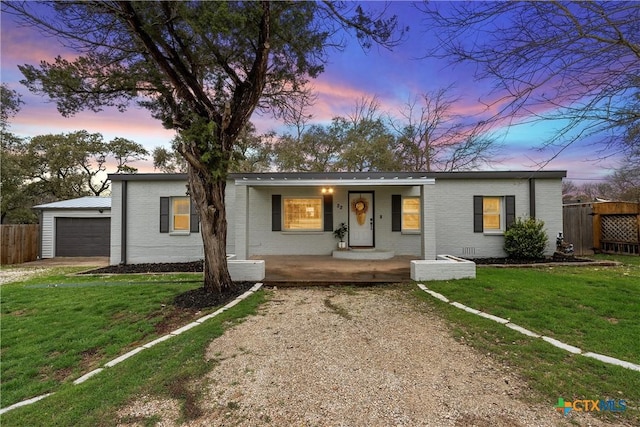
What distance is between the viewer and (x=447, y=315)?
4.54m

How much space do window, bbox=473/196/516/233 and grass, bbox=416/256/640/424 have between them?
281cm

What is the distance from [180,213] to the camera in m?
10.0

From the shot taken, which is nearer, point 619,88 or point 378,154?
point 619,88

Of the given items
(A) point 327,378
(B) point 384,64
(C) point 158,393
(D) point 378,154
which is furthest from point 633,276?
(D) point 378,154

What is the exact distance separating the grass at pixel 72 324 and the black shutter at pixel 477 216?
28.9 feet

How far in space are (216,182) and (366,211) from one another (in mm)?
6065

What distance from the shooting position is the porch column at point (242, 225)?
325 inches

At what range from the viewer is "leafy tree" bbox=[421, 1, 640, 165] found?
2521 mm

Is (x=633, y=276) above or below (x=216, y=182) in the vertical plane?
below

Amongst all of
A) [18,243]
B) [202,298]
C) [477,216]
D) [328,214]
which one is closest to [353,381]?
[202,298]

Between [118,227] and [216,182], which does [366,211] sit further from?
[118,227]

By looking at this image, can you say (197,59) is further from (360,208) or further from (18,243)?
(18,243)

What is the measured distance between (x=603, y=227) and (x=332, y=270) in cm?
1126

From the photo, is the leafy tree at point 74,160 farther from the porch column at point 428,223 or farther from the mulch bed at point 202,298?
the porch column at point 428,223
